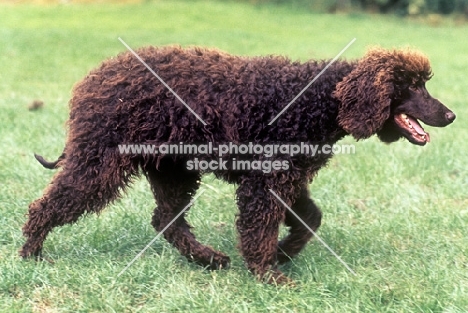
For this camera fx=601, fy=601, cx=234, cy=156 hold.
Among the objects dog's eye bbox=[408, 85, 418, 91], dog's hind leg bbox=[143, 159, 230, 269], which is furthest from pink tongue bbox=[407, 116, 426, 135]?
dog's hind leg bbox=[143, 159, 230, 269]

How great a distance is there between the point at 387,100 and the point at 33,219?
235 cm

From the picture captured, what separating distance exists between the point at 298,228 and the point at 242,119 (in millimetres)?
A: 933

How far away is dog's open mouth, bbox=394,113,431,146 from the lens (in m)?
3.66

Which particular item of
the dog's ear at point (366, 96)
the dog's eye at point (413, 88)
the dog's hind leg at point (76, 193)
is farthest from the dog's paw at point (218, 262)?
the dog's eye at point (413, 88)

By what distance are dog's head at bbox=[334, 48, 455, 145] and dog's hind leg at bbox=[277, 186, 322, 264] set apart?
27.0 inches

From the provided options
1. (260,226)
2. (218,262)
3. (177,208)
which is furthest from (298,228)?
(177,208)

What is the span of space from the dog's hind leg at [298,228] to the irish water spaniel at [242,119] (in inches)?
9.3

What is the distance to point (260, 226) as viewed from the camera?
376cm

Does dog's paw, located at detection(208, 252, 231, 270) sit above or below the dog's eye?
below

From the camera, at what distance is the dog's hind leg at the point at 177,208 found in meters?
4.03

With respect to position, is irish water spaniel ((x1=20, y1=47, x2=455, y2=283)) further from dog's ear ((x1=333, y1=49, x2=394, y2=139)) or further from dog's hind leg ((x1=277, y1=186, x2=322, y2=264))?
dog's hind leg ((x1=277, y1=186, x2=322, y2=264))

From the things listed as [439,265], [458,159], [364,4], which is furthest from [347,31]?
[439,265]

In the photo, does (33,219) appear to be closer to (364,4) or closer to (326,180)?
(326,180)

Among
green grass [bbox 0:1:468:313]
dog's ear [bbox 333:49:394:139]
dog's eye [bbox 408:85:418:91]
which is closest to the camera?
green grass [bbox 0:1:468:313]
